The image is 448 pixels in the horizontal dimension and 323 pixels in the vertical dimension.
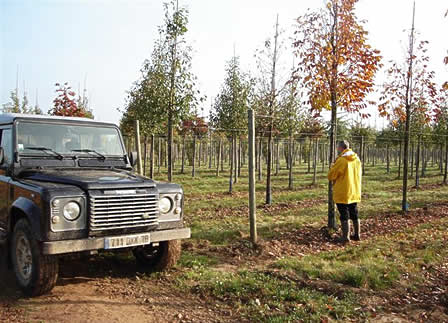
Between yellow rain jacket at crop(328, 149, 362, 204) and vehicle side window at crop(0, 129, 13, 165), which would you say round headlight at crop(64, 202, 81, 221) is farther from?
yellow rain jacket at crop(328, 149, 362, 204)

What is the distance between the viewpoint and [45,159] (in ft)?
17.7

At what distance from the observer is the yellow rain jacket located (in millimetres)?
7539

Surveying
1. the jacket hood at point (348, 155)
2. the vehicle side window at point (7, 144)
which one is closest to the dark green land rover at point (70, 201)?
the vehicle side window at point (7, 144)

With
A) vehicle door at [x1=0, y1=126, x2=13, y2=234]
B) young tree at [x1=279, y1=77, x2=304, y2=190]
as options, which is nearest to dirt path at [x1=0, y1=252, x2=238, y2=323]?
vehicle door at [x1=0, y1=126, x2=13, y2=234]

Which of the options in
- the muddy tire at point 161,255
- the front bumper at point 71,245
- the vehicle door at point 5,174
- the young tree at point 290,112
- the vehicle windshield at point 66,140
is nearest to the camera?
the front bumper at point 71,245

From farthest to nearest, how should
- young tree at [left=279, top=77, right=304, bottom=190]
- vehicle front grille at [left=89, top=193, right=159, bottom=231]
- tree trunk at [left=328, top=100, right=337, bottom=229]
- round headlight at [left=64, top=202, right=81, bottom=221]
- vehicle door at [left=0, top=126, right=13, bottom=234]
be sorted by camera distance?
1. young tree at [left=279, top=77, right=304, bottom=190]
2. tree trunk at [left=328, top=100, right=337, bottom=229]
3. vehicle door at [left=0, top=126, right=13, bottom=234]
4. vehicle front grille at [left=89, top=193, right=159, bottom=231]
5. round headlight at [left=64, top=202, right=81, bottom=221]

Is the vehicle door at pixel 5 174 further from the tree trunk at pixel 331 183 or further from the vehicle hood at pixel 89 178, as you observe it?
the tree trunk at pixel 331 183

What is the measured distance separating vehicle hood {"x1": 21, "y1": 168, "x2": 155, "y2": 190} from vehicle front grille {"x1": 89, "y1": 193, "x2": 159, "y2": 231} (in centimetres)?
15

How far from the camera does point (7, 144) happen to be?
553 centimetres

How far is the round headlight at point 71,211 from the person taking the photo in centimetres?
443

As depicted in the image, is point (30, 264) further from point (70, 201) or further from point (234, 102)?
point (234, 102)

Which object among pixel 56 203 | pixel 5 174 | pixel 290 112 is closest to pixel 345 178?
pixel 56 203

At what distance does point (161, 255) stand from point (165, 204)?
962mm

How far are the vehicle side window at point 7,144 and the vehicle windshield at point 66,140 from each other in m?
0.17
